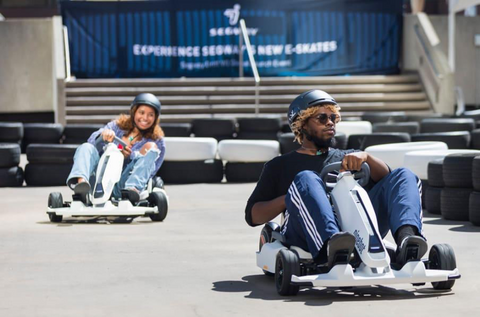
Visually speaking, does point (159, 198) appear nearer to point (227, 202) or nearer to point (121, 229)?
point (121, 229)

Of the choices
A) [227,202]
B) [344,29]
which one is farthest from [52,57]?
[227,202]

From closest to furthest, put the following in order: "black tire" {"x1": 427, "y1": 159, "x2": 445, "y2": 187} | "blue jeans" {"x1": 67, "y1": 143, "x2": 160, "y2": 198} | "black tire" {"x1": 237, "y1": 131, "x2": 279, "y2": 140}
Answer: "blue jeans" {"x1": 67, "y1": 143, "x2": 160, "y2": 198}
"black tire" {"x1": 427, "y1": 159, "x2": 445, "y2": 187}
"black tire" {"x1": 237, "y1": 131, "x2": 279, "y2": 140}

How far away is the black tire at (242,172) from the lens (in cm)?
1239

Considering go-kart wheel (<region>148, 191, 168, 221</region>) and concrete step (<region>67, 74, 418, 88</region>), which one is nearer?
go-kart wheel (<region>148, 191, 168, 221</region>)

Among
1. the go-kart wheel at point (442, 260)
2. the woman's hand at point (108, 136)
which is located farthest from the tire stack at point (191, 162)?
the go-kart wheel at point (442, 260)

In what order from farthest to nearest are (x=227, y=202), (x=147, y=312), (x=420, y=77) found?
(x=420, y=77)
(x=227, y=202)
(x=147, y=312)

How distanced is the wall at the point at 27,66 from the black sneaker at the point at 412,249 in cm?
1502

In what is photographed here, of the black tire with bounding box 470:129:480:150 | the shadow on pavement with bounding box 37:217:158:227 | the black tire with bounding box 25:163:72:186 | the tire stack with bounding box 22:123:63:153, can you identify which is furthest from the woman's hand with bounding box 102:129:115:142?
the tire stack with bounding box 22:123:63:153

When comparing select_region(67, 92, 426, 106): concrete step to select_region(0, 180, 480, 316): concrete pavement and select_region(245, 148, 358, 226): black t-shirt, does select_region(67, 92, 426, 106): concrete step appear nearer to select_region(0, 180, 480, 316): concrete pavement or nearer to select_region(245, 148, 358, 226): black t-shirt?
select_region(0, 180, 480, 316): concrete pavement

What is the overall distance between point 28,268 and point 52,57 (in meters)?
14.0

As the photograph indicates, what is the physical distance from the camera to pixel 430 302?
4.39m

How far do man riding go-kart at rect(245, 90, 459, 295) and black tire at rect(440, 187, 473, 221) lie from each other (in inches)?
117

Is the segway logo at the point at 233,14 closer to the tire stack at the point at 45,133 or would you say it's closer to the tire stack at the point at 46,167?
the tire stack at the point at 45,133

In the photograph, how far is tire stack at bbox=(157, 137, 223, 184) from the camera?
39.7ft
